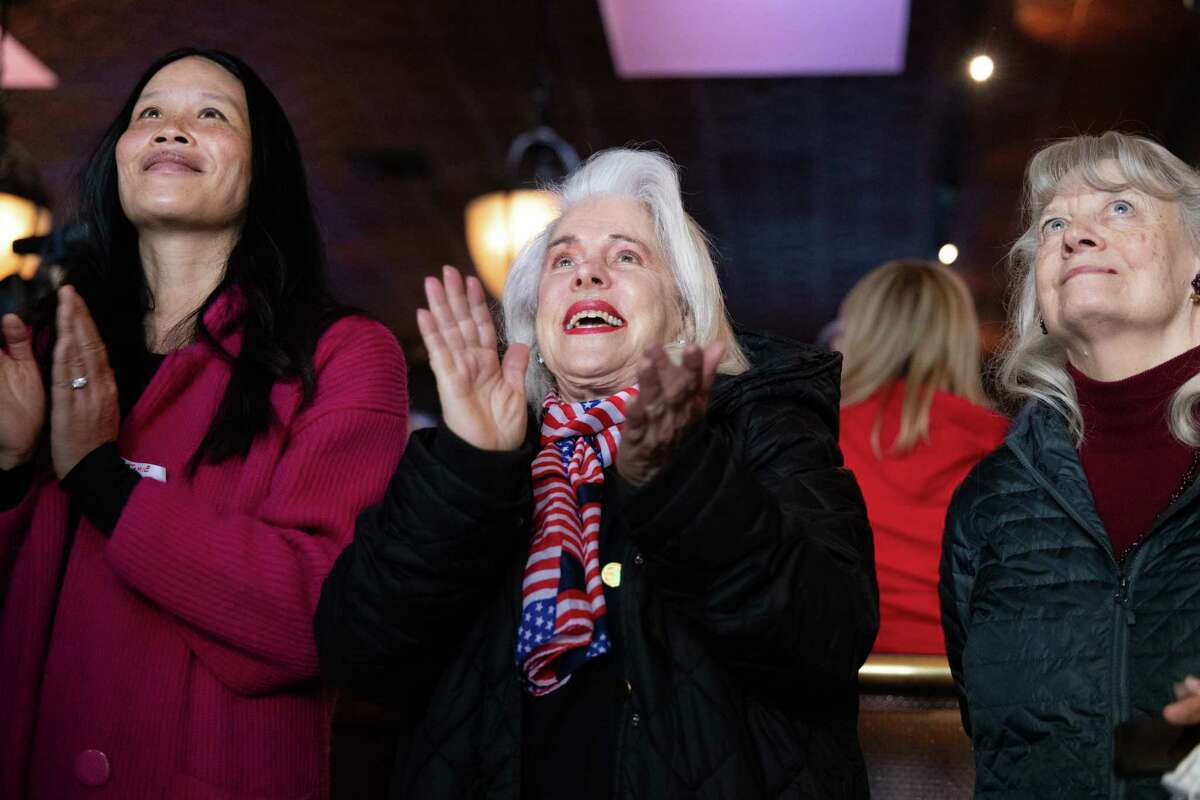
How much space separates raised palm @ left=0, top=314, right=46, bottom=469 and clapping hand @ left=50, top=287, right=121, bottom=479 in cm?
5

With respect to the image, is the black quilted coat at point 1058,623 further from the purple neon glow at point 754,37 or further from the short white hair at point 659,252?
the purple neon glow at point 754,37

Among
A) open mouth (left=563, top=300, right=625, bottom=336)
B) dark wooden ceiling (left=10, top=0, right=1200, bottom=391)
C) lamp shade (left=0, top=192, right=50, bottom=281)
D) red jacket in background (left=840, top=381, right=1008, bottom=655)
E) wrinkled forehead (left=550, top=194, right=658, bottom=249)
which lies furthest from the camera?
lamp shade (left=0, top=192, right=50, bottom=281)

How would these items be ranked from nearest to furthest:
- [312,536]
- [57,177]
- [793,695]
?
[793,695], [312,536], [57,177]

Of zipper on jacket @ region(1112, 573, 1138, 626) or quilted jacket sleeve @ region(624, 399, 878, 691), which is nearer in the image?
quilted jacket sleeve @ region(624, 399, 878, 691)

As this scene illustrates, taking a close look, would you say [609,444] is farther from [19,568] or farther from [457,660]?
[19,568]

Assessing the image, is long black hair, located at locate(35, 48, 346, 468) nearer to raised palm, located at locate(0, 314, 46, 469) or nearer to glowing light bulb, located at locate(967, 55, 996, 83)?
raised palm, located at locate(0, 314, 46, 469)

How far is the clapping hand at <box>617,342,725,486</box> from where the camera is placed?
5.41ft

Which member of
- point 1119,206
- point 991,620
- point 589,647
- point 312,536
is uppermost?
point 1119,206

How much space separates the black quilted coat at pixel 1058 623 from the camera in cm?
192

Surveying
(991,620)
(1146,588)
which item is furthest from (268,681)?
(1146,588)

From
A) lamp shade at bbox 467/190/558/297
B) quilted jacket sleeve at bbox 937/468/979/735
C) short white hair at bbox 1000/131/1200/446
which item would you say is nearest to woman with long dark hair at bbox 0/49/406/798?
quilted jacket sleeve at bbox 937/468/979/735

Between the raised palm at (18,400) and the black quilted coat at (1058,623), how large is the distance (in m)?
1.41

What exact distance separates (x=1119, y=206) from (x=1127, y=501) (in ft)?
1.61

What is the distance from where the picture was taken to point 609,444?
2.11 m
